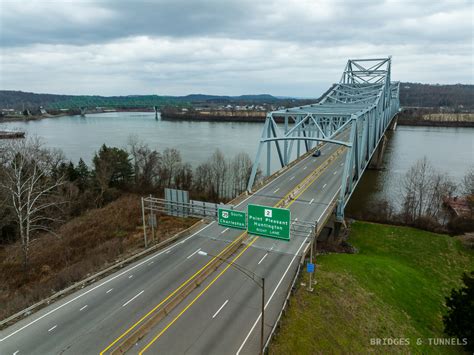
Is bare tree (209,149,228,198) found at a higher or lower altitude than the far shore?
lower

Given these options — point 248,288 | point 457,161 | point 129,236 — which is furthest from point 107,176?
point 457,161

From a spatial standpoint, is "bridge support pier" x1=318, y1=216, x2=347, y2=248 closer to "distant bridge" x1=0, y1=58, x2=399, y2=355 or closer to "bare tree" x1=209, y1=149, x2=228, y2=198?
"distant bridge" x1=0, y1=58, x2=399, y2=355

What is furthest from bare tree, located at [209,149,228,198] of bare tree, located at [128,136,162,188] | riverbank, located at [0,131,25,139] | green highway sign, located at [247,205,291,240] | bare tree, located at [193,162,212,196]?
riverbank, located at [0,131,25,139]

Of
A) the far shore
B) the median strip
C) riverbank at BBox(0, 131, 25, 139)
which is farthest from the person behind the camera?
the far shore

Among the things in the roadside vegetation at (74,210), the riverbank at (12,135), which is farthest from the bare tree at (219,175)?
the riverbank at (12,135)

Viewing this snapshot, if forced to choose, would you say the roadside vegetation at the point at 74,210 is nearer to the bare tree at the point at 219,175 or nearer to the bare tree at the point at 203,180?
the bare tree at the point at 203,180

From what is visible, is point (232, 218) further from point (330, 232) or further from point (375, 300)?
point (330, 232)
